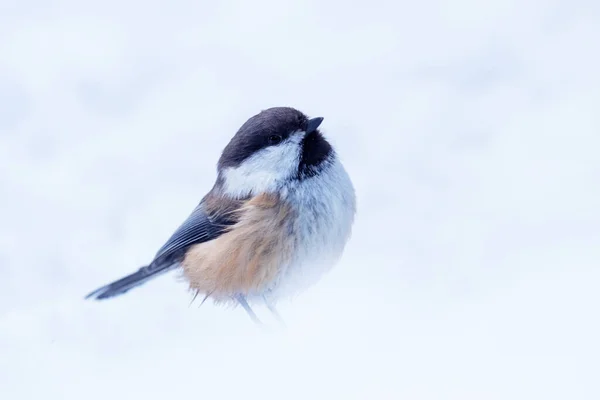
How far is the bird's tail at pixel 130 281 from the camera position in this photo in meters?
2.95

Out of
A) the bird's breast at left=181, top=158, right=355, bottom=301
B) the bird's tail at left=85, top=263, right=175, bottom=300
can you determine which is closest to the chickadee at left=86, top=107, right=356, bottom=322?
the bird's breast at left=181, top=158, right=355, bottom=301

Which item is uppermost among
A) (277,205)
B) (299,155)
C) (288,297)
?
(299,155)

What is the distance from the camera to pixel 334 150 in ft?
9.25

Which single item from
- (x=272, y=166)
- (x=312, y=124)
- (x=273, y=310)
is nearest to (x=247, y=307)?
(x=273, y=310)

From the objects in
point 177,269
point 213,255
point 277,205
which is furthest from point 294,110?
point 177,269

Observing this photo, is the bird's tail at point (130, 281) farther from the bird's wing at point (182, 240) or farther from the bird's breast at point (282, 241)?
the bird's breast at point (282, 241)

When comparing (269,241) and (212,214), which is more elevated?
(212,214)

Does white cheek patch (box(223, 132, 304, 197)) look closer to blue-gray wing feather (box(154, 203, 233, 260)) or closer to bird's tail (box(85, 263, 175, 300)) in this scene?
blue-gray wing feather (box(154, 203, 233, 260))

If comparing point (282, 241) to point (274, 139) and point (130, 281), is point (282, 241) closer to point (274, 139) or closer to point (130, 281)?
point (274, 139)

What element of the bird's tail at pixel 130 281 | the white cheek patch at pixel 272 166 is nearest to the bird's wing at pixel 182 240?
the bird's tail at pixel 130 281

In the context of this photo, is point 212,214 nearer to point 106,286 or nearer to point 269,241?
point 269,241

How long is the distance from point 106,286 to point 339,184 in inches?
39.6

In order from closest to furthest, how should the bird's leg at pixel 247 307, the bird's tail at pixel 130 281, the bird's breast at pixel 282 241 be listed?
the bird's breast at pixel 282 241
the bird's leg at pixel 247 307
the bird's tail at pixel 130 281

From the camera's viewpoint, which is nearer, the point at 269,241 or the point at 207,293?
the point at 269,241
